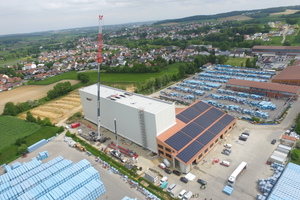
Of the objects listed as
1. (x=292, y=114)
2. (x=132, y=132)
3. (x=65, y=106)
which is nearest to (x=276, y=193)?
(x=132, y=132)

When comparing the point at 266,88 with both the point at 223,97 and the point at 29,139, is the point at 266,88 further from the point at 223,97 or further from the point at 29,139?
the point at 29,139

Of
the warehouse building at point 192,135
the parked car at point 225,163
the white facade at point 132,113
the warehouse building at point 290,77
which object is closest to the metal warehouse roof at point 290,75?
the warehouse building at point 290,77

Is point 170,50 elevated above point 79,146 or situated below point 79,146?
above

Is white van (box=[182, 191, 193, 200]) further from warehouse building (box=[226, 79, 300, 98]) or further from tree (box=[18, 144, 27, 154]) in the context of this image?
warehouse building (box=[226, 79, 300, 98])

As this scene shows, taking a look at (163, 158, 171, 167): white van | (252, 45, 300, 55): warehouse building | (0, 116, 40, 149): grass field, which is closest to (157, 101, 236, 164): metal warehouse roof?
(163, 158, 171, 167): white van

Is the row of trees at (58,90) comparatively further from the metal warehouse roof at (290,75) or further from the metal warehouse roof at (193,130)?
the metal warehouse roof at (290,75)

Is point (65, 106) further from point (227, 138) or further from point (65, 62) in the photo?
point (65, 62)
